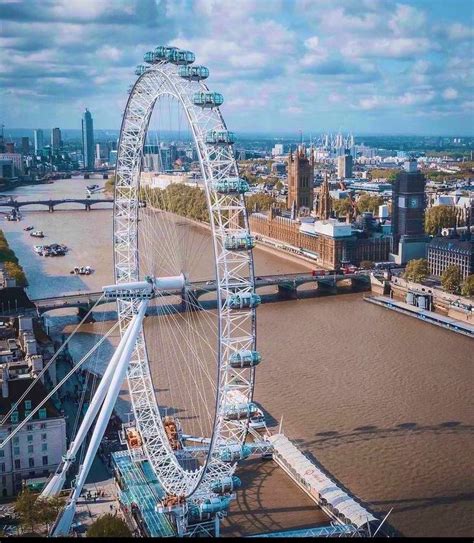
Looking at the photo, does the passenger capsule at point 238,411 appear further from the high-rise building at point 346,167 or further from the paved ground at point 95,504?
the high-rise building at point 346,167

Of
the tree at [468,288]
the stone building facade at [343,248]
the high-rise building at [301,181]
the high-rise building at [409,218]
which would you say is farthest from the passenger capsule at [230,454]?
the high-rise building at [301,181]

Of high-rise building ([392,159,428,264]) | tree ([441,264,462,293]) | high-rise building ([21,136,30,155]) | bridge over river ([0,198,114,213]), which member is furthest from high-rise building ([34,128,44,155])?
tree ([441,264,462,293])

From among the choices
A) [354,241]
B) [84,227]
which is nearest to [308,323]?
[354,241]

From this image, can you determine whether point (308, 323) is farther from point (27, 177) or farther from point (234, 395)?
point (27, 177)

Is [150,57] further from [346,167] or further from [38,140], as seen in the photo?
[38,140]

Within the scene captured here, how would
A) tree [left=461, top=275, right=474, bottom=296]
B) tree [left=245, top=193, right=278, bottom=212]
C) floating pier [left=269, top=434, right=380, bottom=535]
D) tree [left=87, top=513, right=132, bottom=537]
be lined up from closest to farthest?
tree [left=87, top=513, right=132, bottom=537]
floating pier [left=269, top=434, right=380, bottom=535]
tree [left=461, top=275, right=474, bottom=296]
tree [left=245, top=193, right=278, bottom=212]

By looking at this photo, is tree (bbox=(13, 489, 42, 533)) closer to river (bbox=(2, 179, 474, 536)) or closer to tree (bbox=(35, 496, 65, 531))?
tree (bbox=(35, 496, 65, 531))

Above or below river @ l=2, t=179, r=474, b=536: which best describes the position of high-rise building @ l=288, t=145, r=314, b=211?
above
